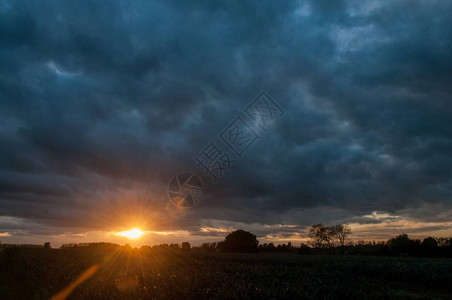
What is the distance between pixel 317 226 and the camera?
112 meters

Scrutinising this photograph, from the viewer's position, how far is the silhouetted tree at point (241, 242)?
93.1 meters

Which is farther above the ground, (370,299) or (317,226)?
(317,226)

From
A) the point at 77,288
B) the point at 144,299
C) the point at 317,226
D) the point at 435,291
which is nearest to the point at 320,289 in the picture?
the point at 144,299

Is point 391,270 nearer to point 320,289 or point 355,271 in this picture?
point 355,271

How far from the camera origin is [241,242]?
93.5m

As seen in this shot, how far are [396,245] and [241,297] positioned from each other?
79446mm

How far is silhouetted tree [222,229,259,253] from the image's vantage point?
93.1m

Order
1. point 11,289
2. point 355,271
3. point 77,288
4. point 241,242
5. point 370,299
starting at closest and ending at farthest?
point 370,299, point 77,288, point 11,289, point 355,271, point 241,242

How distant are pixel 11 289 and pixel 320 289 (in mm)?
22497

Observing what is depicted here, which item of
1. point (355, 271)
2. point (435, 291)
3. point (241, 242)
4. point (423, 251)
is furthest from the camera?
point (241, 242)

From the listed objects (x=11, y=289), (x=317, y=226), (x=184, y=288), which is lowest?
(x=11, y=289)

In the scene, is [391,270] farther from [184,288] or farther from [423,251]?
[423,251]

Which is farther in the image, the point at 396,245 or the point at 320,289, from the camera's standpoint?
the point at 396,245

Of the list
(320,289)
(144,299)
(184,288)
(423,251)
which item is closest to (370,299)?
(320,289)
